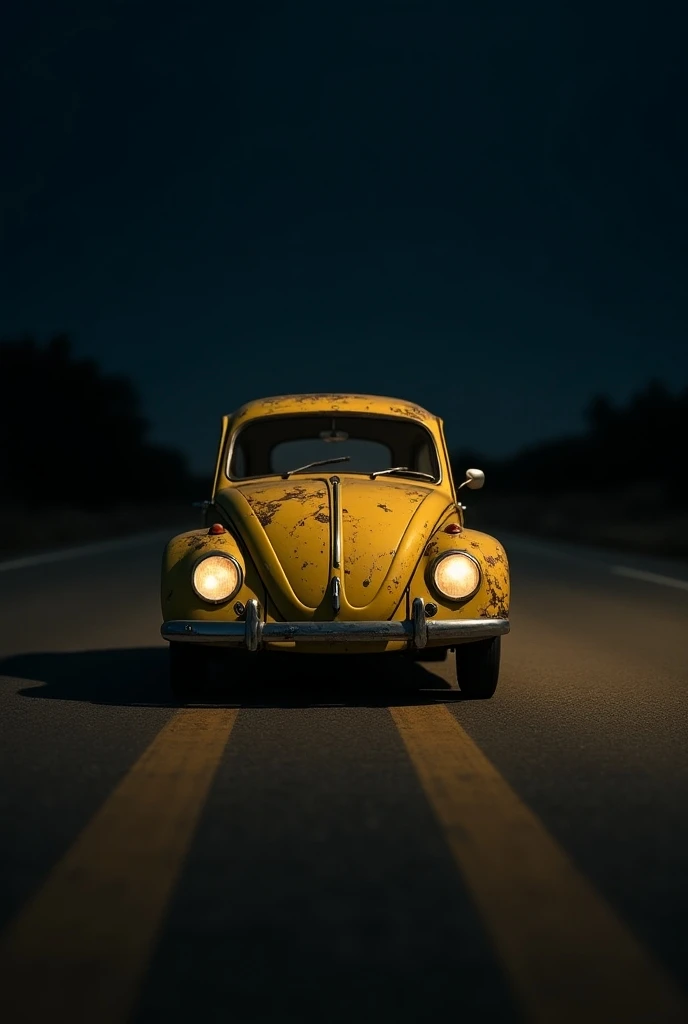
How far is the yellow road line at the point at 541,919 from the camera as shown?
295 cm

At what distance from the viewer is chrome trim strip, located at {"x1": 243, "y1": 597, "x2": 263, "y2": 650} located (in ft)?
22.1

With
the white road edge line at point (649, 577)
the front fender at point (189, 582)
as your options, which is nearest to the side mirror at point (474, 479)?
the front fender at point (189, 582)

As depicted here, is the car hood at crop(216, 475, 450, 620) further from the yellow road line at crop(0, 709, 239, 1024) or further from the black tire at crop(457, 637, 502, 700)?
the yellow road line at crop(0, 709, 239, 1024)

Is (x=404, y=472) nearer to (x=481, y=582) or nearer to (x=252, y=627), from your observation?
(x=481, y=582)

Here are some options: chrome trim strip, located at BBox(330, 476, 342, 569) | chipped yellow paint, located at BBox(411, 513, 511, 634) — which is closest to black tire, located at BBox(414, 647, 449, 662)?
chipped yellow paint, located at BBox(411, 513, 511, 634)

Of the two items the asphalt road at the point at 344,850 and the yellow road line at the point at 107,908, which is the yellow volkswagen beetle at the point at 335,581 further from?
the yellow road line at the point at 107,908

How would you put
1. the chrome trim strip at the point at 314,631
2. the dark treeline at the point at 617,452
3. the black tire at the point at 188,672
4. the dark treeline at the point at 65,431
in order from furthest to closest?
the dark treeline at the point at 617,452 < the dark treeline at the point at 65,431 < the black tire at the point at 188,672 < the chrome trim strip at the point at 314,631

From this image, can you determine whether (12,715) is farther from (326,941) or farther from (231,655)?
(326,941)

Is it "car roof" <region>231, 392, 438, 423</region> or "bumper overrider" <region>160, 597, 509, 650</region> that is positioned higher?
"car roof" <region>231, 392, 438, 423</region>

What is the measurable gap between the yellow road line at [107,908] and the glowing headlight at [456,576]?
6.66ft

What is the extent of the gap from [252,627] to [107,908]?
3178mm

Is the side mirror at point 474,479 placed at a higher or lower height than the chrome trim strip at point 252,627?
higher

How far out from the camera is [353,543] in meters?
7.15

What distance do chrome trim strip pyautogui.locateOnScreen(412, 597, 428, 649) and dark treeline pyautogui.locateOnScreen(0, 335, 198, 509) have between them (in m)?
62.0
